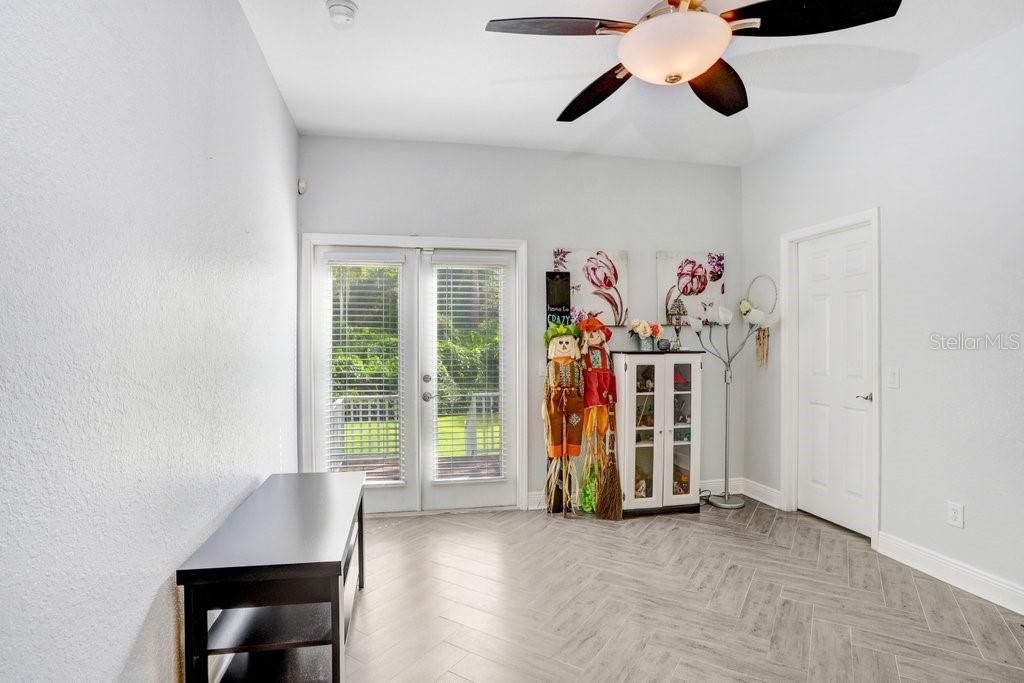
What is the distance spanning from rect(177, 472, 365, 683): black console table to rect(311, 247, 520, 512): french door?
1.63m

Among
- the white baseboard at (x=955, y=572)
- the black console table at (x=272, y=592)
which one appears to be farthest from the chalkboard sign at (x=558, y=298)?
the white baseboard at (x=955, y=572)

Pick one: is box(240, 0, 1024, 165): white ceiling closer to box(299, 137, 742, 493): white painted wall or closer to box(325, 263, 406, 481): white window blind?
box(299, 137, 742, 493): white painted wall

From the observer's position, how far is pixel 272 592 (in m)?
1.52

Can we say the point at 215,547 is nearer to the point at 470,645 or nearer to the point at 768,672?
the point at 470,645

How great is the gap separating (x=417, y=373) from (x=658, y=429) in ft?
5.96

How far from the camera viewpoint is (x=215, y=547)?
1.64 m

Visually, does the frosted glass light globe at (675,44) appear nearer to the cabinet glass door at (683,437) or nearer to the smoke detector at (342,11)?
the smoke detector at (342,11)

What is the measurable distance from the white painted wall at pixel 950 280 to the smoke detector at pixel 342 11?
119 inches

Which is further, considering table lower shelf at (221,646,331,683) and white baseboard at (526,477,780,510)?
white baseboard at (526,477,780,510)

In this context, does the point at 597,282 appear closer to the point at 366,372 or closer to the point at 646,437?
the point at 646,437

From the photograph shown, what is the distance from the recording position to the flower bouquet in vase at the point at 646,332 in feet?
12.7

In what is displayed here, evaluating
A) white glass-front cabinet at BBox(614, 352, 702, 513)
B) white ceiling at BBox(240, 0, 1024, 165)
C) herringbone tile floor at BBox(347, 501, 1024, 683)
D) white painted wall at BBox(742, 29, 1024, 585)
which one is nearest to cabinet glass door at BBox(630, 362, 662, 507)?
white glass-front cabinet at BBox(614, 352, 702, 513)

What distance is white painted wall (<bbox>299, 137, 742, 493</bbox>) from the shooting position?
3.70 m
